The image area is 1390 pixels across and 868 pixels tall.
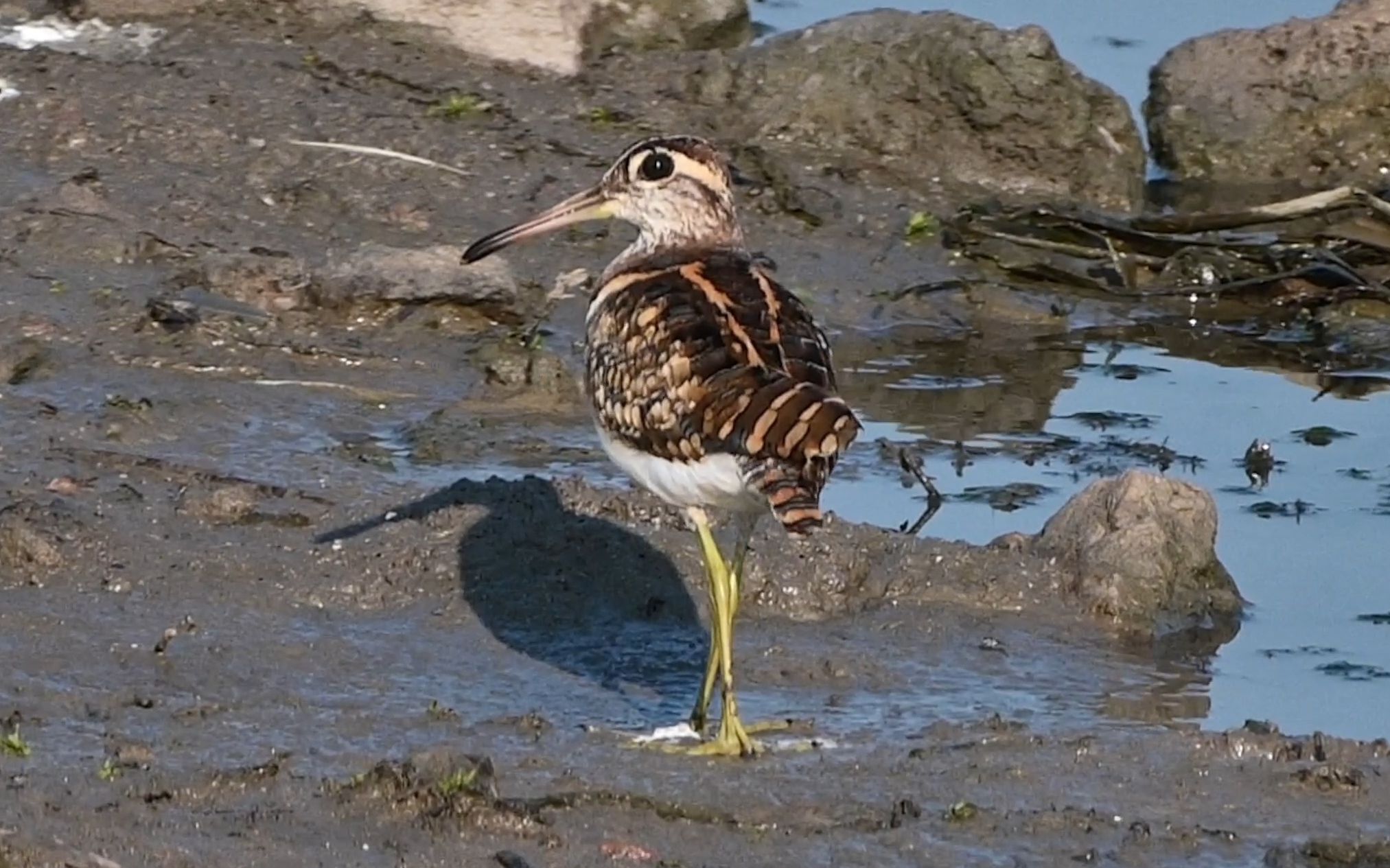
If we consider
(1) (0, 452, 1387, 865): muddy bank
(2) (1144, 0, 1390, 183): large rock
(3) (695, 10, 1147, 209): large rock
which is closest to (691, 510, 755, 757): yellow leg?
(1) (0, 452, 1387, 865): muddy bank

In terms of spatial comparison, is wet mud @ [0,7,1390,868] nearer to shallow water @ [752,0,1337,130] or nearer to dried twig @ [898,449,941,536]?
dried twig @ [898,449,941,536]

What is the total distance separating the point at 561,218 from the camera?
21.9ft

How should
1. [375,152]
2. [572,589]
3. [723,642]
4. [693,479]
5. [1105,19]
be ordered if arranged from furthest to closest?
[1105,19]
[375,152]
[572,589]
[723,642]
[693,479]

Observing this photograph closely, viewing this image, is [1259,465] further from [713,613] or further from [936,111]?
[713,613]

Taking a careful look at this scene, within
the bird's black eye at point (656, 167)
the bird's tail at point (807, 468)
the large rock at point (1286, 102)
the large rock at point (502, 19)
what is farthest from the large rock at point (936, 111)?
the bird's tail at point (807, 468)

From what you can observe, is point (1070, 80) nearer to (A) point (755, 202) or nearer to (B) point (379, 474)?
(A) point (755, 202)

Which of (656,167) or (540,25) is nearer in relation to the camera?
(656,167)

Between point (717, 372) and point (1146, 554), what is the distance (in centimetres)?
179

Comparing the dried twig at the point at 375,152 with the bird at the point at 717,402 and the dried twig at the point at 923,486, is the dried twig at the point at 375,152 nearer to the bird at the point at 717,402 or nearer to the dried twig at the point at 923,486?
the dried twig at the point at 923,486

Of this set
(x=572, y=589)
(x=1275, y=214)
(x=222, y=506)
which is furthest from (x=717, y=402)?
(x=1275, y=214)

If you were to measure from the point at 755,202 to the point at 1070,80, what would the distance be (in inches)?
56.6

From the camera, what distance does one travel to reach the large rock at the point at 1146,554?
6855 mm

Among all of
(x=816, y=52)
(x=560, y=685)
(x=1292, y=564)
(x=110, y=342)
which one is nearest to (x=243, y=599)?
(x=560, y=685)

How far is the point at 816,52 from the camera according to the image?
34.6ft
